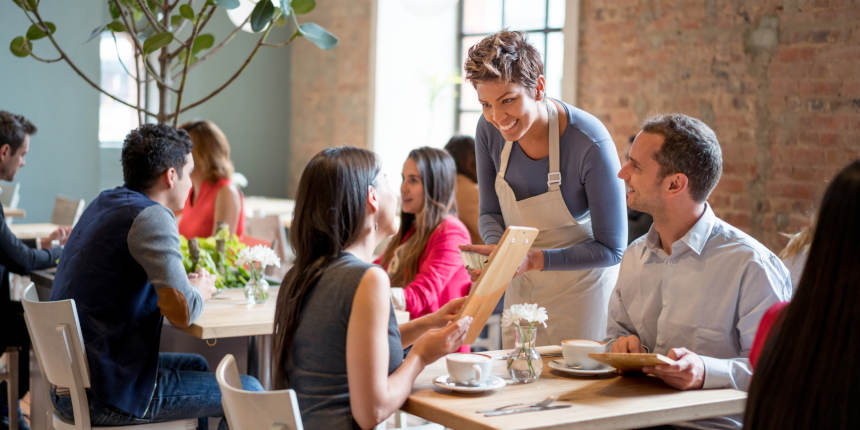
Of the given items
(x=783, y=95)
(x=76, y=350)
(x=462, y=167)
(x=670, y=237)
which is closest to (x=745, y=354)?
(x=670, y=237)

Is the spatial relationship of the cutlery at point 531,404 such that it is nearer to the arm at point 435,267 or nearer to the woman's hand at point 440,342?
the woman's hand at point 440,342

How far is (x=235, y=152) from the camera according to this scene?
9203 mm

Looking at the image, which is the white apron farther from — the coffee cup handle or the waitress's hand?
the coffee cup handle

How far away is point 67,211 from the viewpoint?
591 centimetres

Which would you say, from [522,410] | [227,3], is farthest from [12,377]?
[522,410]

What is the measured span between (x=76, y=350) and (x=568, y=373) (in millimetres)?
1407

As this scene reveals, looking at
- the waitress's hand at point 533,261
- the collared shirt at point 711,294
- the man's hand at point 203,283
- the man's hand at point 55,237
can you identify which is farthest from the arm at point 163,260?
the man's hand at point 55,237

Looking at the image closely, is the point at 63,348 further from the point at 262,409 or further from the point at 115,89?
the point at 115,89

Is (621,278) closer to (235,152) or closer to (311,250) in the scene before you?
(311,250)

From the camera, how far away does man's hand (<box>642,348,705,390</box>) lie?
198 cm

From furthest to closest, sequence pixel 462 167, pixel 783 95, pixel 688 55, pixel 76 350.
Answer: pixel 688 55 → pixel 783 95 → pixel 462 167 → pixel 76 350

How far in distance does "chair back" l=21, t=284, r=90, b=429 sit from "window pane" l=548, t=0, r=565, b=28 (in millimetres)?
5759

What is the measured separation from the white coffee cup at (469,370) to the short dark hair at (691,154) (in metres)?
0.69

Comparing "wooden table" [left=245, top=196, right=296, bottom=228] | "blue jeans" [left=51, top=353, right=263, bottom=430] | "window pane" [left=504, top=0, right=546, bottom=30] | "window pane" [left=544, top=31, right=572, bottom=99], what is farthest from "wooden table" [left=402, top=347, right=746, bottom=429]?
"window pane" [left=504, top=0, right=546, bottom=30]
